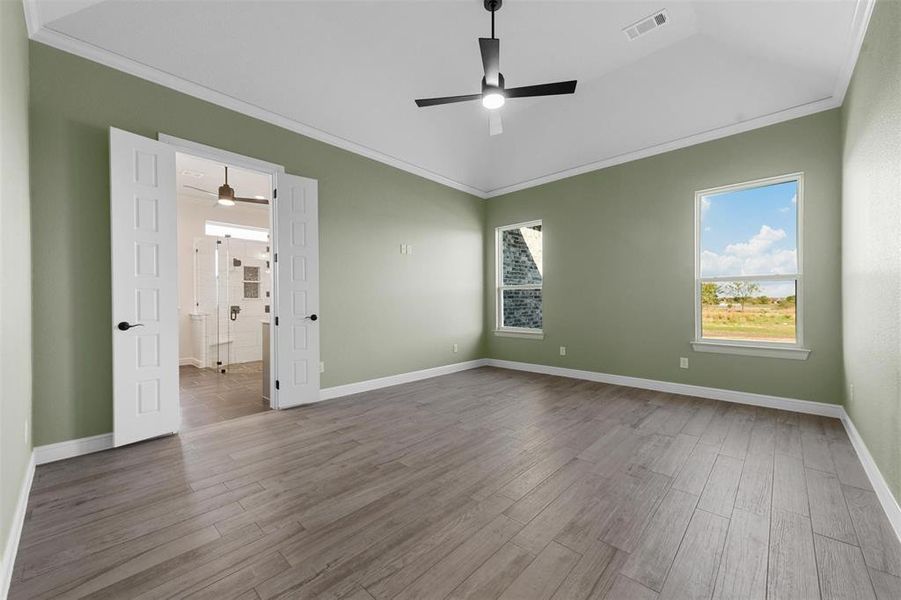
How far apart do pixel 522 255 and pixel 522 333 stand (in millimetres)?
1301

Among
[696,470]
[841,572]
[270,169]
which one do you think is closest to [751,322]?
[696,470]

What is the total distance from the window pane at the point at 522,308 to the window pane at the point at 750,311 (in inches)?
86.6

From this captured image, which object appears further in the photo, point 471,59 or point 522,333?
point 522,333

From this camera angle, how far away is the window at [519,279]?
5.70 m

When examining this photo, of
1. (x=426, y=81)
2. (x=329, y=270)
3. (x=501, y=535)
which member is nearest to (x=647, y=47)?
(x=426, y=81)

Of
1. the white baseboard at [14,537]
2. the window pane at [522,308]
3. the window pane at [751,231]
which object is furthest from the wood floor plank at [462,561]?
the window pane at [522,308]

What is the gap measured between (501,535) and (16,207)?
3.00 meters

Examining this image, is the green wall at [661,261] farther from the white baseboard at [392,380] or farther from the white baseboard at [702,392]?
the white baseboard at [392,380]

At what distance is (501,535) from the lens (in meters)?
1.71

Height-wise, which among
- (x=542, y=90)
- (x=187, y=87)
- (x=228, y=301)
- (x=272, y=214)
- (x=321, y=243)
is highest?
(x=187, y=87)

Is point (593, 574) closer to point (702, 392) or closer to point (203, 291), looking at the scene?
point (702, 392)

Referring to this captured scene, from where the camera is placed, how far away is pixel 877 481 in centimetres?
209

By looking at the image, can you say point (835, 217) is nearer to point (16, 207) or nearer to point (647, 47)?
point (647, 47)

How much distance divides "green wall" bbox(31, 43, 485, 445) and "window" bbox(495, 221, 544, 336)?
0.40 meters
